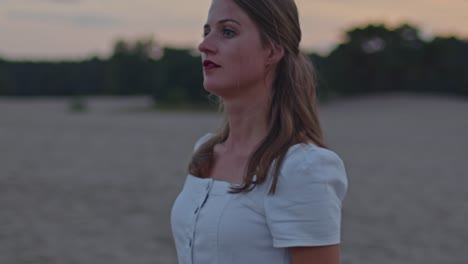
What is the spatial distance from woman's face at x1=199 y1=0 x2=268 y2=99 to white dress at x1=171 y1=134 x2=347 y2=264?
0.72 ft

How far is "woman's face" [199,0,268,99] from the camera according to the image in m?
1.54

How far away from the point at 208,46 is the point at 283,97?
0.73 ft

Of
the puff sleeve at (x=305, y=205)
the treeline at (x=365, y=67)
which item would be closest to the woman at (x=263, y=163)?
the puff sleeve at (x=305, y=205)

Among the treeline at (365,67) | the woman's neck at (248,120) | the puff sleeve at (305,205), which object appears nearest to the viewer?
the puff sleeve at (305,205)

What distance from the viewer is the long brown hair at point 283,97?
1495 mm

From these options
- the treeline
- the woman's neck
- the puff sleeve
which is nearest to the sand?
the woman's neck

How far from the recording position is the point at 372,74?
37938 millimetres

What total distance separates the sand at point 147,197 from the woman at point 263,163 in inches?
148

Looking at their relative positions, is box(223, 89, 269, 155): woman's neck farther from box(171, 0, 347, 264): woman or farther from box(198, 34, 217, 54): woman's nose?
box(198, 34, 217, 54): woman's nose

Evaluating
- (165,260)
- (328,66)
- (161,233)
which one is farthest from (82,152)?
(328,66)

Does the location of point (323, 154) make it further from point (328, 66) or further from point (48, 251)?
point (328, 66)

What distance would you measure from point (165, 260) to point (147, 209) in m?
2.20

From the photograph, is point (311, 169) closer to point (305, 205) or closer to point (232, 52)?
point (305, 205)

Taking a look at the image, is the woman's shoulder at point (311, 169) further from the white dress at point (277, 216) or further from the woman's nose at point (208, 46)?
the woman's nose at point (208, 46)
